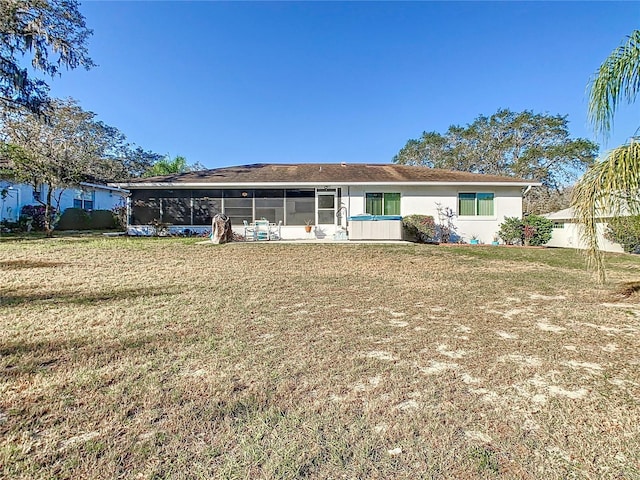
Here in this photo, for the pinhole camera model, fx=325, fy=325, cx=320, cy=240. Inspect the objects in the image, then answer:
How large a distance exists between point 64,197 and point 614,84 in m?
25.9

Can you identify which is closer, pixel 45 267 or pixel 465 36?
pixel 45 267

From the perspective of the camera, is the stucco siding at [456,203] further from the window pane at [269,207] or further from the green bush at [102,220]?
the green bush at [102,220]

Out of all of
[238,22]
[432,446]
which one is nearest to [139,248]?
[238,22]

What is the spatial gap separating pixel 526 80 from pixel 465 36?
657 centimetres

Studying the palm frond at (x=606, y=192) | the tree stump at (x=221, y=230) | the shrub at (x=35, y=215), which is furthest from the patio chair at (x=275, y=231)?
the shrub at (x=35, y=215)

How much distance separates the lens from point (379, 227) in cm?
1357

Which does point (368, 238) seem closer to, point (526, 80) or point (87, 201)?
Result: point (526, 80)

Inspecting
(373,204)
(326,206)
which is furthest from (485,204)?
(326,206)

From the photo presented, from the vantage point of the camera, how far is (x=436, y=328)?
4133 mm

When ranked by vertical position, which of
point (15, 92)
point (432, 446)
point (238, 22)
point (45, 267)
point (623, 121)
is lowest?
point (432, 446)

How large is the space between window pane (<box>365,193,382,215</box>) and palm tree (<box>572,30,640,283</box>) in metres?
10.2

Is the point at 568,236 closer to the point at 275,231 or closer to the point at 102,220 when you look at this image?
the point at 275,231

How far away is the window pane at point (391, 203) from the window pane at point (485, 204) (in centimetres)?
369

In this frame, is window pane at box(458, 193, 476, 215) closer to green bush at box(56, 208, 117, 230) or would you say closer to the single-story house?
the single-story house
